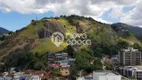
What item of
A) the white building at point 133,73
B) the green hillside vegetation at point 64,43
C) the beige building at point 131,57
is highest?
the green hillside vegetation at point 64,43

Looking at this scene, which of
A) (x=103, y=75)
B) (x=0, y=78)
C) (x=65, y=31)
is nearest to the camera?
(x=103, y=75)

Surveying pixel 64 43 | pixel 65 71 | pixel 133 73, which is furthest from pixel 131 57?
pixel 64 43

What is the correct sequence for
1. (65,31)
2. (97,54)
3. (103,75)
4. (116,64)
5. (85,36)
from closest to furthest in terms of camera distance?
(103,75) < (116,64) < (97,54) < (85,36) < (65,31)

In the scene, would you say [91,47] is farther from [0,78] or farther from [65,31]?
[0,78]

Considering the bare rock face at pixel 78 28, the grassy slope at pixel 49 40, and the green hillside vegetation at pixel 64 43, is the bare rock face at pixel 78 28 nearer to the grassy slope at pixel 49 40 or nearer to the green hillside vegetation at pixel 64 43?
the green hillside vegetation at pixel 64 43

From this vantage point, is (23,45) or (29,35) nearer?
(23,45)

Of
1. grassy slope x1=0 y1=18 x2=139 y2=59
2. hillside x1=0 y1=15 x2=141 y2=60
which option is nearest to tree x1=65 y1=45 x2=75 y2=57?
hillside x1=0 y1=15 x2=141 y2=60

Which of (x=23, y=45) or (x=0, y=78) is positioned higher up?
(x=23, y=45)

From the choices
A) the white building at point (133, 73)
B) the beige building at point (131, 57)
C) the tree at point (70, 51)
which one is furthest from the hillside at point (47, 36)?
the white building at point (133, 73)

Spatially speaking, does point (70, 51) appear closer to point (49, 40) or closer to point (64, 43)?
point (64, 43)

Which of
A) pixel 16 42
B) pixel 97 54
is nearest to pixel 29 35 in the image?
pixel 16 42
